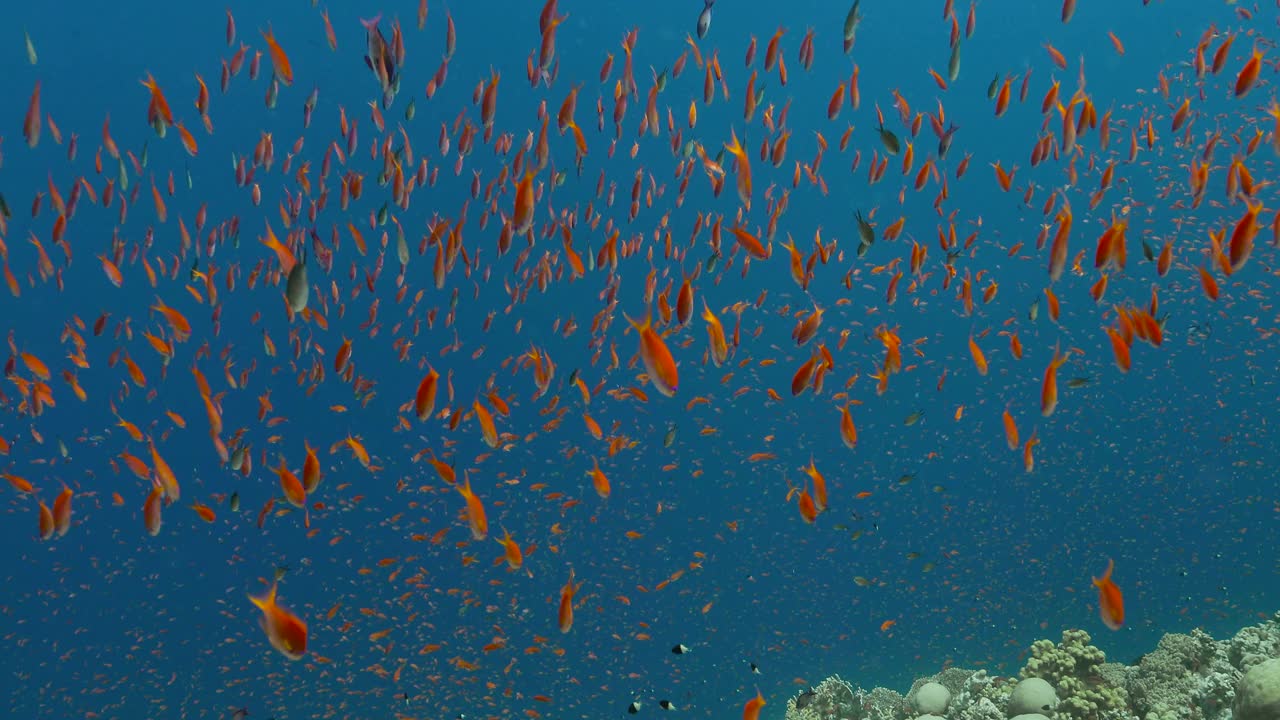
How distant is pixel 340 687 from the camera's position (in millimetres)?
21625

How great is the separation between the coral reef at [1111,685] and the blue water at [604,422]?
13.0 meters

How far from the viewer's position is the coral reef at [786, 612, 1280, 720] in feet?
20.7

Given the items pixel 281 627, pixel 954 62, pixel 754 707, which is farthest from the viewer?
pixel 954 62

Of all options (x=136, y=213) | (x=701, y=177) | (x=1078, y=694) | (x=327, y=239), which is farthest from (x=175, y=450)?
(x=1078, y=694)

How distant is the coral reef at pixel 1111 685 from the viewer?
20.7 ft

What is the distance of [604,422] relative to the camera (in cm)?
2319

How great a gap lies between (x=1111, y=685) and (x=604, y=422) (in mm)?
17048

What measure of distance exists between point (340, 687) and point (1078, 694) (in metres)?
20.5

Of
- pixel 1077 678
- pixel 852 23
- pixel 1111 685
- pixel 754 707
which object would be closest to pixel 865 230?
pixel 852 23

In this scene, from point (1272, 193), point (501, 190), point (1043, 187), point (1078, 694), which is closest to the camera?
point (1078, 694)

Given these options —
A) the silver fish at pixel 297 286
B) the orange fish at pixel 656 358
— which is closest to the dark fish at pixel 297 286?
the silver fish at pixel 297 286

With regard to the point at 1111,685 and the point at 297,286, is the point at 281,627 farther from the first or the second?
the point at 1111,685

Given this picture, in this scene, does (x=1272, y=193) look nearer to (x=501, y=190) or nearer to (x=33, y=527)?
(x=501, y=190)

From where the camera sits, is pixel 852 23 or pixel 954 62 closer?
pixel 852 23
